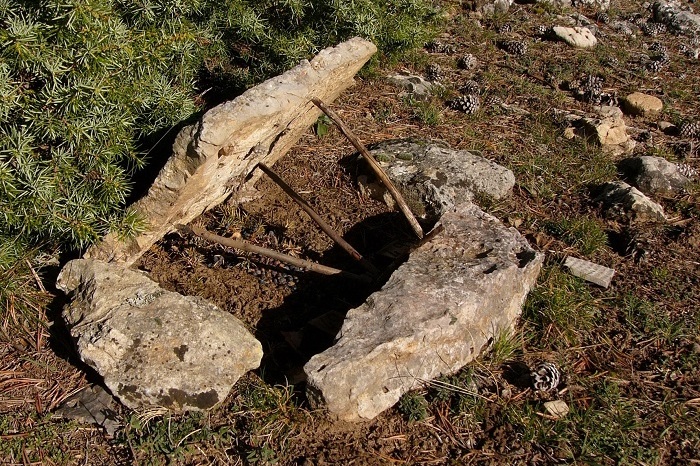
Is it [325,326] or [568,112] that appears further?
[568,112]

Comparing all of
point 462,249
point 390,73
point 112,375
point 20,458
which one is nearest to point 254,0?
point 390,73

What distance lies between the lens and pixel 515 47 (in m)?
6.67

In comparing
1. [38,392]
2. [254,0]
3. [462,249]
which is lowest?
[38,392]

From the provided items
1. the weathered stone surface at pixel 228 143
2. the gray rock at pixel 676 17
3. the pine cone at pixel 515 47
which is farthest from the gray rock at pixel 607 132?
the gray rock at pixel 676 17

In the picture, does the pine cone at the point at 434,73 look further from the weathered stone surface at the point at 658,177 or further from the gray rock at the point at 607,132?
the weathered stone surface at the point at 658,177

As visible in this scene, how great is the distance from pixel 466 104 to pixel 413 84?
0.53 metres

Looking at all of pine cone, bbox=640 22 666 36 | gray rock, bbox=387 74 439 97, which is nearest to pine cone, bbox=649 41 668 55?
pine cone, bbox=640 22 666 36

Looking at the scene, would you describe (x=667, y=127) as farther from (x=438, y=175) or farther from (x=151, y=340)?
(x=151, y=340)

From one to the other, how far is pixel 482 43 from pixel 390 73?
1.42 meters

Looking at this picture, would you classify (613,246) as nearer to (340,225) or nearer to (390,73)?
(340,225)

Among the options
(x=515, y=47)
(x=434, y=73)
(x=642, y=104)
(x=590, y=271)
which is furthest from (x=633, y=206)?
(x=515, y=47)

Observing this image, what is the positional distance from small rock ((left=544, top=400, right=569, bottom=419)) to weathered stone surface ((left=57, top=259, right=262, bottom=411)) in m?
1.45

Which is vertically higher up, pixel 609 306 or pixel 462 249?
pixel 462 249

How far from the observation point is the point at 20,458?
295 centimetres
